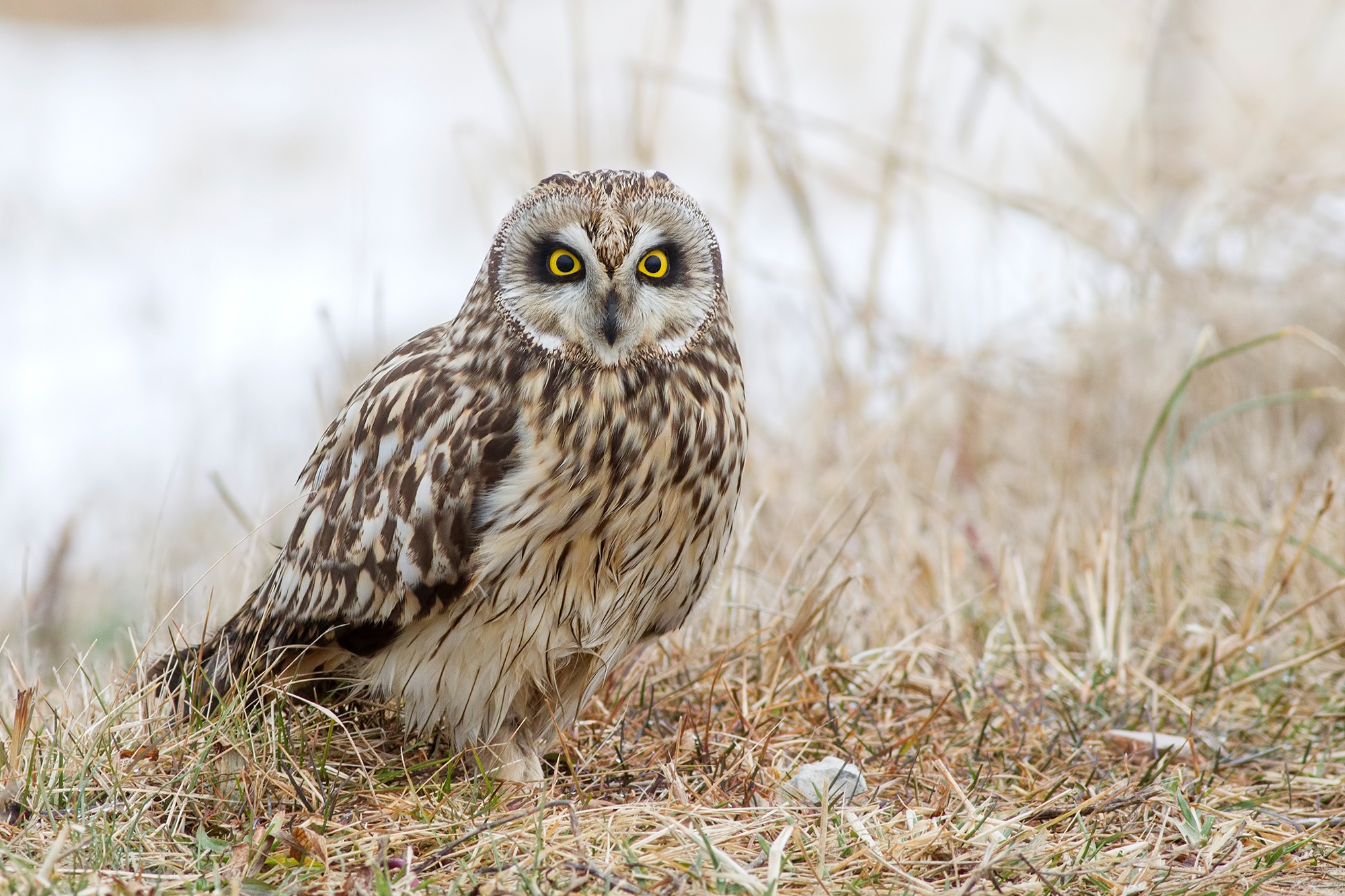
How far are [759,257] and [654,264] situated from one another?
598 centimetres

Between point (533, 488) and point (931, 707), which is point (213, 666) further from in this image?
point (931, 707)

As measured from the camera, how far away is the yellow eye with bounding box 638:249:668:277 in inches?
98.7

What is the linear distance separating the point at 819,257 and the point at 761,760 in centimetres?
273

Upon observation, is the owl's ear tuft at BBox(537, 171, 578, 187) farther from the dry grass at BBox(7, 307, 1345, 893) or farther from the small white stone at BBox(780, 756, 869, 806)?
the small white stone at BBox(780, 756, 869, 806)

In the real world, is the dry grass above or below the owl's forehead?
below

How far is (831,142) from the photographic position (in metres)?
11.9

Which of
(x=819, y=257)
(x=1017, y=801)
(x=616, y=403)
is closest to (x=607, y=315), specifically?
(x=616, y=403)

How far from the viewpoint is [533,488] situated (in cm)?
246

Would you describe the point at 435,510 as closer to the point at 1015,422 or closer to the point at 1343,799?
the point at 1343,799

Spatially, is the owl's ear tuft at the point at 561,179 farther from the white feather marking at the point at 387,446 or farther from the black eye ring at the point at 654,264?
the white feather marking at the point at 387,446

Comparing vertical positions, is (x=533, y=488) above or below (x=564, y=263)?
below

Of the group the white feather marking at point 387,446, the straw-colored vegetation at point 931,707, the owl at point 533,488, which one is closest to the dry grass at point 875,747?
the straw-colored vegetation at point 931,707

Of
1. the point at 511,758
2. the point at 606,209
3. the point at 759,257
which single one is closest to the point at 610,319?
the point at 606,209

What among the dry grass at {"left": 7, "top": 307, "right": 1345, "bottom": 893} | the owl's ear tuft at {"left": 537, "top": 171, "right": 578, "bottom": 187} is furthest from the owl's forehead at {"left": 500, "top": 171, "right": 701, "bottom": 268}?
the dry grass at {"left": 7, "top": 307, "right": 1345, "bottom": 893}
